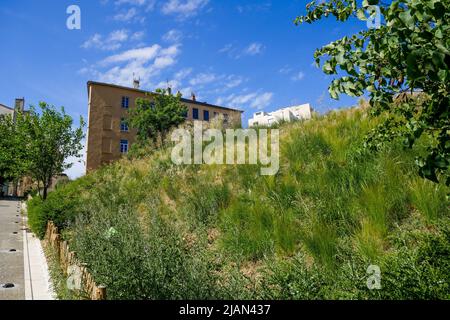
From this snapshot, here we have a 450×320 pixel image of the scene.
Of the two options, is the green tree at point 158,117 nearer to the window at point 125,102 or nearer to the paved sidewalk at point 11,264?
the window at point 125,102

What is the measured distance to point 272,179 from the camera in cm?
778

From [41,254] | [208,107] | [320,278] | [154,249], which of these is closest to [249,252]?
[154,249]

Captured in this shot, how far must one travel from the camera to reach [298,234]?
5496 mm

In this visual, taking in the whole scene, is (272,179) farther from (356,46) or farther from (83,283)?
(356,46)

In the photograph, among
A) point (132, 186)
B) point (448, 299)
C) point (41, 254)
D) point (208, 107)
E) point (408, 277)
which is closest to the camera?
point (448, 299)

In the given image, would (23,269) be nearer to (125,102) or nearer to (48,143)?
(48,143)

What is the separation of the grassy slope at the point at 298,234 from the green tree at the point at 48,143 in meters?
6.92

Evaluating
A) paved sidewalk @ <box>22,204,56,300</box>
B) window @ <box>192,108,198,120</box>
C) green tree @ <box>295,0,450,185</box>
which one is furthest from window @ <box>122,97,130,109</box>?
green tree @ <box>295,0,450,185</box>

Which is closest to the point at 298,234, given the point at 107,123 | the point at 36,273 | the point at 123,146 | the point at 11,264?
the point at 36,273

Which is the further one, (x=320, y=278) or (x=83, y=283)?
(x=83, y=283)

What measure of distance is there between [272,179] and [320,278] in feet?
13.5

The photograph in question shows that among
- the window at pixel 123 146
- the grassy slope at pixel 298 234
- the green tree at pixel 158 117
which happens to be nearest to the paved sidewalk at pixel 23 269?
the grassy slope at pixel 298 234

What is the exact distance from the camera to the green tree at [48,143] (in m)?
14.3
